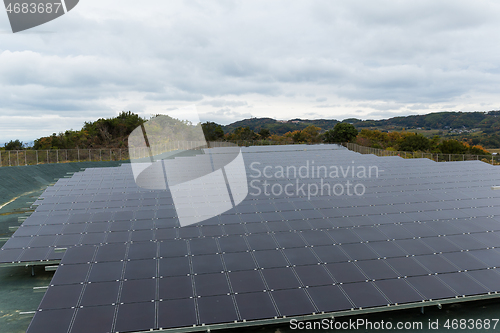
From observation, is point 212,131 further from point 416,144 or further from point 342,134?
point 416,144

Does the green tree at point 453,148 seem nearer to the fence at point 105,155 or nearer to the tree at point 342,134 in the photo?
the fence at point 105,155

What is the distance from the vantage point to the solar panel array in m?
9.90

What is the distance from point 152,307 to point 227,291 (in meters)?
2.31

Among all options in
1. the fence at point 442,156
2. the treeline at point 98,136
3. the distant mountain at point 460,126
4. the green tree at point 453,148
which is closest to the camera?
the fence at point 442,156

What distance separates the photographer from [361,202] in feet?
60.4

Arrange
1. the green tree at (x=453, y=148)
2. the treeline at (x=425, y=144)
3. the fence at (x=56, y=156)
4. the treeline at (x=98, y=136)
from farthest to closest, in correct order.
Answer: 1. the treeline at (x=98, y=136)
2. the treeline at (x=425, y=144)
3. the green tree at (x=453, y=148)
4. the fence at (x=56, y=156)

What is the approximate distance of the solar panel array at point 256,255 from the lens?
32.5 feet

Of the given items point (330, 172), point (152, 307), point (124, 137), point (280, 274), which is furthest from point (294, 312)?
point (124, 137)

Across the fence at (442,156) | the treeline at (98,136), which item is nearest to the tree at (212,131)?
the treeline at (98,136)

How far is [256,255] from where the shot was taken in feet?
41.4

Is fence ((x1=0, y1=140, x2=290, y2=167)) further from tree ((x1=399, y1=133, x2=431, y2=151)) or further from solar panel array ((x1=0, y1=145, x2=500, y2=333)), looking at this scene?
tree ((x1=399, y1=133, x2=431, y2=151))

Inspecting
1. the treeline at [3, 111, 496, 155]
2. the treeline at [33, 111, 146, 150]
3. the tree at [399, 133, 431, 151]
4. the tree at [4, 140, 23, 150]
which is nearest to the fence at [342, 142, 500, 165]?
the treeline at [3, 111, 496, 155]

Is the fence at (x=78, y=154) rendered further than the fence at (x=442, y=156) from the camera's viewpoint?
No

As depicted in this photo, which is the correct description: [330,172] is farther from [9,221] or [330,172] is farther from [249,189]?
[9,221]
